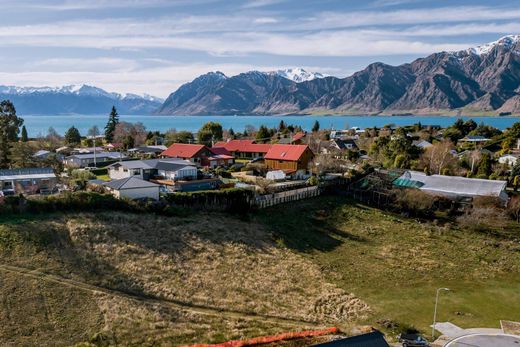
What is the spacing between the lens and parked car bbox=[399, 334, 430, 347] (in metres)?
22.1

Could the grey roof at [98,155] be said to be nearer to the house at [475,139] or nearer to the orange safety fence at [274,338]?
the orange safety fence at [274,338]

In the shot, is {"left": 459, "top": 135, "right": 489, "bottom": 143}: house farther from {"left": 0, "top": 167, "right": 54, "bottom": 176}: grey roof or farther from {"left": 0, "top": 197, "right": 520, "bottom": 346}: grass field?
{"left": 0, "top": 167, "right": 54, "bottom": 176}: grey roof

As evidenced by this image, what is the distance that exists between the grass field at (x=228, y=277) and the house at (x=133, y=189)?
366cm

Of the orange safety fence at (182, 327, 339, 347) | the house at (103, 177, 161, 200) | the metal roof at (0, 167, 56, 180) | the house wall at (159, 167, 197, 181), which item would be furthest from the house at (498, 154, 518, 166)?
the metal roof at (0, 167, 56, 180)

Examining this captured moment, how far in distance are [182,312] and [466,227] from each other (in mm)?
33864

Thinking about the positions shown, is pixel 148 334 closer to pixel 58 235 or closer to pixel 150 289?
pixel 150 289

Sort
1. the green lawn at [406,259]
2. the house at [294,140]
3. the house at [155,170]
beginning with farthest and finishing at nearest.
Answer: the house at [294,140], the house at [155,170], the green lawn at [406,259]

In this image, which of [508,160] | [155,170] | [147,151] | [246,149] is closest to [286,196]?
[155,170]

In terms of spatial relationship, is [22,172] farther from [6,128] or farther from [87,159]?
[87,159]

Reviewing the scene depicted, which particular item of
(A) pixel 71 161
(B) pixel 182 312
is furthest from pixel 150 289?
(A) pixel 71 161

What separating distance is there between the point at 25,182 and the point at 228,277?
90.5ft

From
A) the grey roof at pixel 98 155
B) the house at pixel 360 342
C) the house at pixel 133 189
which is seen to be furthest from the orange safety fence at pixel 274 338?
the grey roof at pixel 98 155

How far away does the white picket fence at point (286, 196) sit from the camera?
44938 mm

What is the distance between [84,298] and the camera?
25.4m
